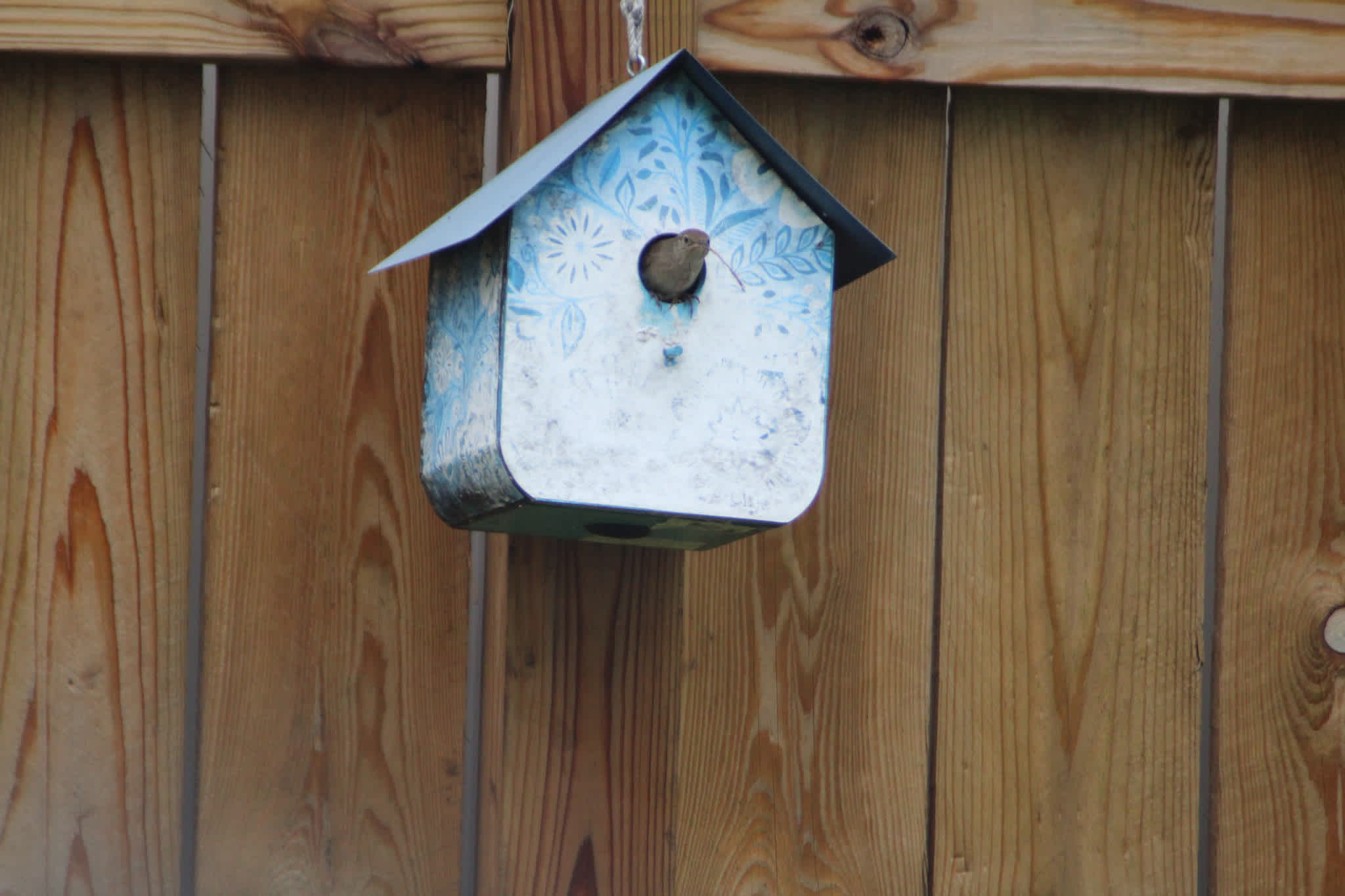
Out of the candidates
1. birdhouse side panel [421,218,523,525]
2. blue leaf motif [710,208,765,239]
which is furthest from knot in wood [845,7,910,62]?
birdhouse side panel [421,218,523,525]

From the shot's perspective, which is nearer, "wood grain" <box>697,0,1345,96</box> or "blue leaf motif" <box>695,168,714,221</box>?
"blue leaf motif" <box>695,168,714,221</box>

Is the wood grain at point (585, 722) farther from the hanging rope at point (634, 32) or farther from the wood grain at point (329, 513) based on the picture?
the hanging rope at point (634, 32)

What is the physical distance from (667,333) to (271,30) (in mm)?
532

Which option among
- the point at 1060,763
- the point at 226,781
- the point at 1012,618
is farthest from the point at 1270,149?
the point at 226,781

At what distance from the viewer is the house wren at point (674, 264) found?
3.70 ft

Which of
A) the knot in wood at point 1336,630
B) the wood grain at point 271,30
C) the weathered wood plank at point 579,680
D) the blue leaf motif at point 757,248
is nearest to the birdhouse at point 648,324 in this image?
the blue leaf motif at point 757,248

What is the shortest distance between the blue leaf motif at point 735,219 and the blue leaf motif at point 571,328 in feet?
0.40

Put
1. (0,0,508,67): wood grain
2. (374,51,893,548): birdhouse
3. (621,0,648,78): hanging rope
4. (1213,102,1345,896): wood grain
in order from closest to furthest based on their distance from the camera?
(374,51,893,548): birdhouse < (621,0,648,78): hanging rope < (0,0,508,67): wood grain < (1213,102,1345,896): wood grain

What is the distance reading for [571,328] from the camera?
3.71 ft

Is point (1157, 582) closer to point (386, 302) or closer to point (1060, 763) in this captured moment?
point (1060, 763)

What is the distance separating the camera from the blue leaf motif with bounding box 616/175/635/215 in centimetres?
116

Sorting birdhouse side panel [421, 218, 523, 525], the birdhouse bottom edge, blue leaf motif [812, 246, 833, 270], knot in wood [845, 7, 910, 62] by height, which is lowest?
the birdhouse bottom edge

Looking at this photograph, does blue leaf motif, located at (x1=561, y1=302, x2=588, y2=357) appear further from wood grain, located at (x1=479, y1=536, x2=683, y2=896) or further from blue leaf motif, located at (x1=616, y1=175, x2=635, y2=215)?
wood grain, located at (x1=479, y1=536, x2=683, y2=896)

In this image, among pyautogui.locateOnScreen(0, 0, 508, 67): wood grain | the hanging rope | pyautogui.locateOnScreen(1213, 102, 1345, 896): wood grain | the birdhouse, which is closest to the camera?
the birdhouse
